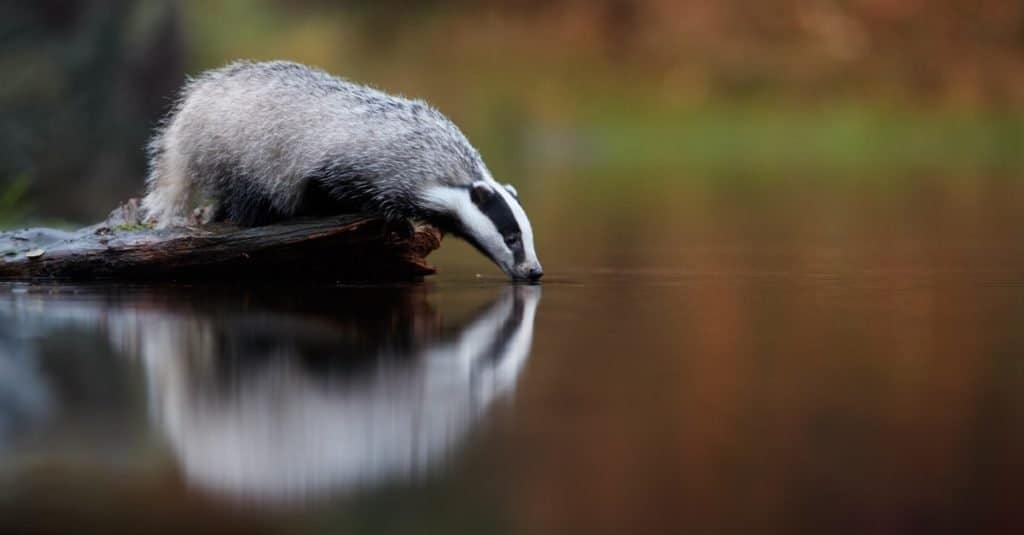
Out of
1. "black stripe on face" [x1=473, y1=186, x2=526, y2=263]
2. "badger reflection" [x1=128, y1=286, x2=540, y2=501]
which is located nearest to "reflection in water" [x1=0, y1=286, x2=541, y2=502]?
"badger reflection" [x1=128, y1=286, x2=540, y2=501]

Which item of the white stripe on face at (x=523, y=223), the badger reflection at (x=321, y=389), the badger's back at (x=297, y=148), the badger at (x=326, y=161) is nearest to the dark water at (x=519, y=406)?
the badger reflection at (x=321, y=389)

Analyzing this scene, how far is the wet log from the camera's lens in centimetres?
550

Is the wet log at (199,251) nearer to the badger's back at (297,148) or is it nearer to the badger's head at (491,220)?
the badger's back at (297,148)

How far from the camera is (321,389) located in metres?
3.24

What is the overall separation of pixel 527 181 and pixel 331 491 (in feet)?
45.1

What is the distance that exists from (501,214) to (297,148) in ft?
2.80

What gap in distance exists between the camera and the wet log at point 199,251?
18.0 ft

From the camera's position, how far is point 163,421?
2.94 metres

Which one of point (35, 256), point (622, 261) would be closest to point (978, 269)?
point (622, 261)

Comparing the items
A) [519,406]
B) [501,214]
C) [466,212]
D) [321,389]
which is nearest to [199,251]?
[466,212]

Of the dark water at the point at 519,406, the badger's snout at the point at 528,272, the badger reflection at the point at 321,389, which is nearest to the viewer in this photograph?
the dark water at the point at 519,406

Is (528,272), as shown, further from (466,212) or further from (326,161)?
(326,161)

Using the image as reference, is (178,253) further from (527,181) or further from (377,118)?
(527,181)

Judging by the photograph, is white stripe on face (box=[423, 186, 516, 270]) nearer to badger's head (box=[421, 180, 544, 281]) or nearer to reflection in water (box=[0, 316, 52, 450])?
badger's head (box=[421, 180, 544, 281])
